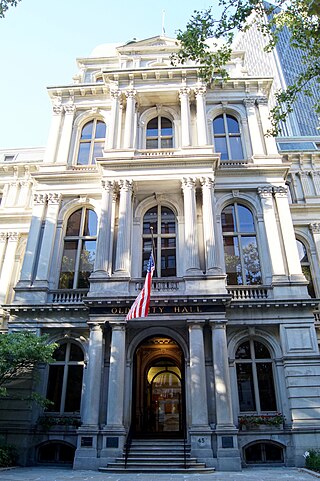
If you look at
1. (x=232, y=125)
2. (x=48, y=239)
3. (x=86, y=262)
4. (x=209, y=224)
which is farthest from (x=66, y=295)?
(x=232, y=125)

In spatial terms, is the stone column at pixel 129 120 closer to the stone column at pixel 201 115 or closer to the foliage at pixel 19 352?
the stone column at pixel 201 115

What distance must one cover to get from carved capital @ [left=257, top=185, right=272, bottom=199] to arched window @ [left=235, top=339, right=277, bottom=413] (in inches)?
309

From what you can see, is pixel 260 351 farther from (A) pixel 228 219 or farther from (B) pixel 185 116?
(B) pixel 185 116

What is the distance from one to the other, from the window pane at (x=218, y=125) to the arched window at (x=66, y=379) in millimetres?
15292

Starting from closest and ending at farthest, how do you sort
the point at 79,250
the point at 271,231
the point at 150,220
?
the point at 271,231 → the point at 79,250 → the point at 150,220

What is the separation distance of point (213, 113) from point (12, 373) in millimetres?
18609

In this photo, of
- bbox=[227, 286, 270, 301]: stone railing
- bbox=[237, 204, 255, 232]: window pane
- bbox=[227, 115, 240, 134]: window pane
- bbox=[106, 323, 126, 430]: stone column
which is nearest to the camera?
bbox=[106, 323, 126, 430]: stone column

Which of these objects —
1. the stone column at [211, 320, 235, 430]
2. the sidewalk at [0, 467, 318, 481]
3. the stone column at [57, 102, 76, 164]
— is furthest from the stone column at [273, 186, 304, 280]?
the stone column at [57, 102, 76, 164]

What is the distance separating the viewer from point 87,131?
25.1m

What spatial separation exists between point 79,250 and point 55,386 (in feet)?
22.9

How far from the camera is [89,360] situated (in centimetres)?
1688

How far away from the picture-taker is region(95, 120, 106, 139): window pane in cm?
2475

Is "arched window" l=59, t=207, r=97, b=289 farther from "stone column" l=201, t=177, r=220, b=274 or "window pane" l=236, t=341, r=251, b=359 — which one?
"window pane" l=236, t=341, r=251, b=359

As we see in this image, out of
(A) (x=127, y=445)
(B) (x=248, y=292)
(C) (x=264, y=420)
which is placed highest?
(B) (x=248, y=292)
